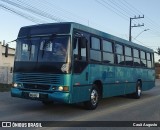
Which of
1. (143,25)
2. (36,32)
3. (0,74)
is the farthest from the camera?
(143,25)

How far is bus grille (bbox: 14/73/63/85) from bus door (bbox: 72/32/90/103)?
0.55 meters

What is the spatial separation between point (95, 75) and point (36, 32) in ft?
8.94

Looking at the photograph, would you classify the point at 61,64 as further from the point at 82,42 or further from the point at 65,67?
the point at 82,42

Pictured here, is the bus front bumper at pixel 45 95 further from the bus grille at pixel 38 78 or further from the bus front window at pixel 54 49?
the bus front window at pixel 54 49

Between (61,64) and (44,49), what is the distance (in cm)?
83

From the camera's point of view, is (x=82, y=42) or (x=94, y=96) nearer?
(x=82, y=42)

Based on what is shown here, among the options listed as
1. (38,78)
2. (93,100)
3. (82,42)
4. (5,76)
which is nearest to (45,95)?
(38,78)

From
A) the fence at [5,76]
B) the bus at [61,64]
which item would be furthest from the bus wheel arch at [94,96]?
the fence at [5,76]

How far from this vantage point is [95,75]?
13234 millimetres

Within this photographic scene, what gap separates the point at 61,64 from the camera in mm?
11398

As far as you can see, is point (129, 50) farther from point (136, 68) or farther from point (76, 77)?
point (76, 77)

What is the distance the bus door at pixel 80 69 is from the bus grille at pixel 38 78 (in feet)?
1.80

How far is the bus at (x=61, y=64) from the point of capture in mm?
11414

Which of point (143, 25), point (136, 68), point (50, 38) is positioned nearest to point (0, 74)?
point (136, 68)
